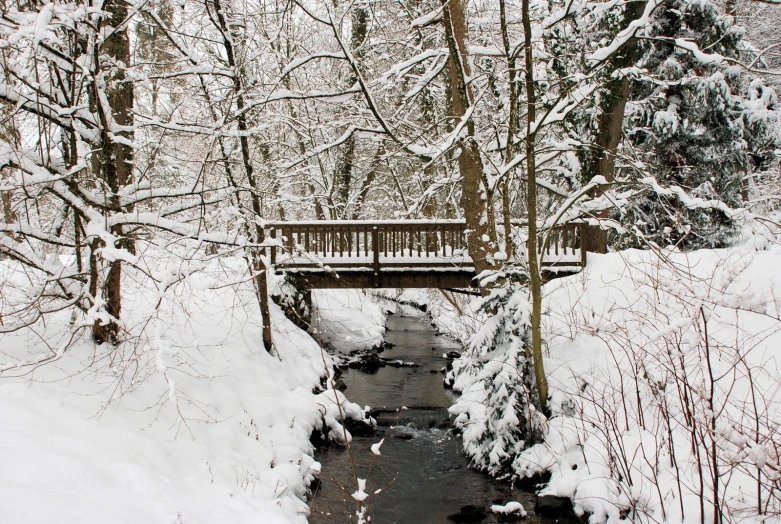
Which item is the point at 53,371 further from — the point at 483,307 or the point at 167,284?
the point at 483,307

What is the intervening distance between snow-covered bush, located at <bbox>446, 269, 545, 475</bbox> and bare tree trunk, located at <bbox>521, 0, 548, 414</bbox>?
20 centimetres

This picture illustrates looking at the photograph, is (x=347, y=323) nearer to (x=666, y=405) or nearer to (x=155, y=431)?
(x=155, y=431)

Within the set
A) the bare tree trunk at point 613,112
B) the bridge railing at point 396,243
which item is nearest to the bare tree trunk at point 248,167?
the bridge railing at point 396,243

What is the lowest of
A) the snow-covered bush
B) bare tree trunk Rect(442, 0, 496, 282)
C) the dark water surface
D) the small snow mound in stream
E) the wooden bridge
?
the dark water surface

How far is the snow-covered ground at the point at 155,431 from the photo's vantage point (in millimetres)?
3727

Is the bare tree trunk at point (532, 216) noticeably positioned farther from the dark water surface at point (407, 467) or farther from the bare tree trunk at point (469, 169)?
the dark water surface at point (407, 467)

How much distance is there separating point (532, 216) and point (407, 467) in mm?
3921

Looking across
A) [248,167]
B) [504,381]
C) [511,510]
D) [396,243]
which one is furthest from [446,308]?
[511,510]

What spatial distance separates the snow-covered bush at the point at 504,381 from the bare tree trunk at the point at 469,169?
27.5 inches

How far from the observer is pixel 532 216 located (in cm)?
653

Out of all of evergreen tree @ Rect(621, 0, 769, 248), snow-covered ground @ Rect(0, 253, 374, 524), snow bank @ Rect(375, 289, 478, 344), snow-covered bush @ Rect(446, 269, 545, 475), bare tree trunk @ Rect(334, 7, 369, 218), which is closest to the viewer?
snow-covered ground @ Rect(0, 253, 374, 524)

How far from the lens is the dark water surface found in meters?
6.14

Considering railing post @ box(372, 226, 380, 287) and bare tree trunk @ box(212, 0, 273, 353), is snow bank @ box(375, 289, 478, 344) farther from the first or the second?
bare tree trunk @ box(212, 0, 273, 353)

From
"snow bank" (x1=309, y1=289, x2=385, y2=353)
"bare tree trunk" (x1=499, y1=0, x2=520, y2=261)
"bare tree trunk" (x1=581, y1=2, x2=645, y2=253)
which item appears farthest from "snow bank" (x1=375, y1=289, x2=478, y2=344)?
"bare tree trunk" (x1=581, y1=2, x2=645, y2=253)
